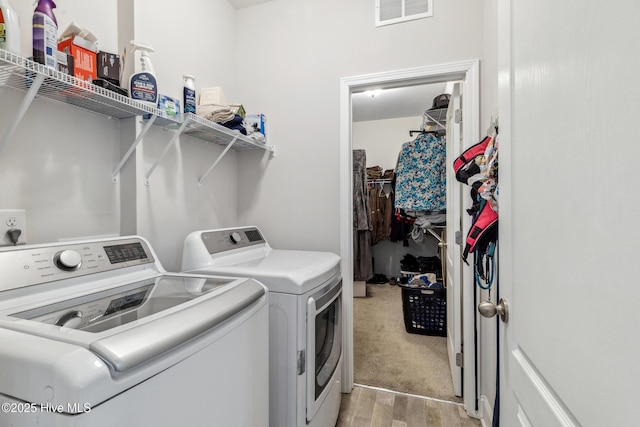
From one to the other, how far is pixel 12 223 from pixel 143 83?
2.32ft

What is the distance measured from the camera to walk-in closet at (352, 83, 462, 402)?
2316mm

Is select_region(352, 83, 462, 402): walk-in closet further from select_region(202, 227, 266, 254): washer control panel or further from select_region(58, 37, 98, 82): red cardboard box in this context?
select_region(58, 37, 98, 82): red cardboard box

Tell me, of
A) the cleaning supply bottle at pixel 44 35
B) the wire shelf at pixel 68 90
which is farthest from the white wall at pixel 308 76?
the cleaning supply bottle at pixel 44 35

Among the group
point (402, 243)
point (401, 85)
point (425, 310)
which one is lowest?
point (425, 310)

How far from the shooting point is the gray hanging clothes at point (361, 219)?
12.6 ft

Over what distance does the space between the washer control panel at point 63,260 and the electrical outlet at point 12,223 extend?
20 cm

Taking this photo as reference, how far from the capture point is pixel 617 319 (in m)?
0.40

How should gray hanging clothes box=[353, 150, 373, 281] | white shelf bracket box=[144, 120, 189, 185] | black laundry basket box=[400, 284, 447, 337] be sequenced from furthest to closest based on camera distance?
gray hanging clothes box=[353, 150, 373, 281], black laundry basket box=[400, 284, 447, 337], white shelf bracket box=[144, 120, 189, 185]

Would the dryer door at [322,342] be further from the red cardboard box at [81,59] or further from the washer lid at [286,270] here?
the red cardboard box at [81,59]

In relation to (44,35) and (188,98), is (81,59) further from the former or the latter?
(188,98)

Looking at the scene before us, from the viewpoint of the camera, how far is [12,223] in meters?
1.00

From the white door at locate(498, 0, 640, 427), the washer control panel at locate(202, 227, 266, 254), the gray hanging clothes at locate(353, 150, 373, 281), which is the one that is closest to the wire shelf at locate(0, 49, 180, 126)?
the washer control panel at locate(202, 227, 266, 254)

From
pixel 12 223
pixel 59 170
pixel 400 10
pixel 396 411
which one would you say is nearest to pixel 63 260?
pixel 12 223

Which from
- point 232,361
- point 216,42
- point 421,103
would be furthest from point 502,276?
point 421,103
